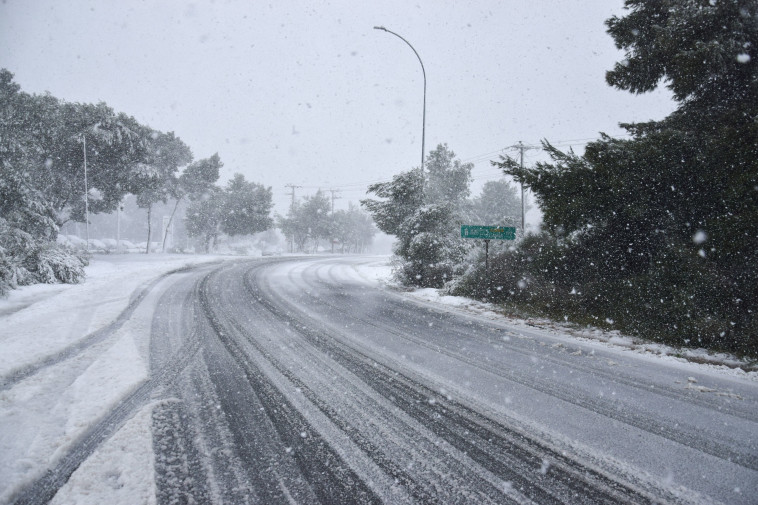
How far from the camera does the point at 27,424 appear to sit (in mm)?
2879

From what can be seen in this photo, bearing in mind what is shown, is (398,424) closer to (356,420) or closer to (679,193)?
(356,420)

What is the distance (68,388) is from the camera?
357cm

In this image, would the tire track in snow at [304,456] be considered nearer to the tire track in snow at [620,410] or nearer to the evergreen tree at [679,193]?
the tire track in snow at [620,410]

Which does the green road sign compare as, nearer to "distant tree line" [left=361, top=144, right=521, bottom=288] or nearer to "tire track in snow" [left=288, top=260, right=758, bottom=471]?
"distant tree line" [left=361, top=144, right=521, bottom=288]

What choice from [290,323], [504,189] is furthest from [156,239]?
[290,323]

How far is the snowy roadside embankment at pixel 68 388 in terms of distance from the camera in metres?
2.31

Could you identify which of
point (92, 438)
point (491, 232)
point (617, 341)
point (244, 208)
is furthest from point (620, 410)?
point (244, 208)

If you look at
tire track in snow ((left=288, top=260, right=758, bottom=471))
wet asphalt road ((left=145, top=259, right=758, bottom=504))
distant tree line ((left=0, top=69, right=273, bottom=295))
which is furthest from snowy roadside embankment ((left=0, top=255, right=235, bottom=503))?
distant tree line ((left=0, top=69, right=273, bottom=295))

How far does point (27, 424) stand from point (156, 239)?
111m

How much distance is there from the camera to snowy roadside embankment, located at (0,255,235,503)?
2309 mm

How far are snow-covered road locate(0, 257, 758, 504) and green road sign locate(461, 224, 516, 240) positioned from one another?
4729 mm

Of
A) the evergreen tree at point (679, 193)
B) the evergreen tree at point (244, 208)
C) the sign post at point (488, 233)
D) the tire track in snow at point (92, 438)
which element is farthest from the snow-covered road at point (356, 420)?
the evergreen tree at point (244, 208)

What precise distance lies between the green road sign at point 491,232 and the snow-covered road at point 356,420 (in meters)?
4.73

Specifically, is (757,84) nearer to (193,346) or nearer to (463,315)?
(463,315)
